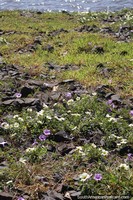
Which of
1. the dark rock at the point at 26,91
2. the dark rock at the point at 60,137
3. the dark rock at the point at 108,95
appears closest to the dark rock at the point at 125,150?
the dark rock at the point at 60,137

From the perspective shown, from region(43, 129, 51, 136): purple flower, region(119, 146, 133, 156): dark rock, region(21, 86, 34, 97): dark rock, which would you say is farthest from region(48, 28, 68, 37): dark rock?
region(119, 146, 133, 156): dark rock

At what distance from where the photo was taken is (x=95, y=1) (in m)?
44.4

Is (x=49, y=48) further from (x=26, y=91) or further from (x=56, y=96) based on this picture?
(x=56, y=96)

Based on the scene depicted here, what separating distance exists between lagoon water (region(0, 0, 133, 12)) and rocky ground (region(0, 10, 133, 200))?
25199 millimetres

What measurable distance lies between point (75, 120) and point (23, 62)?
20.8ft

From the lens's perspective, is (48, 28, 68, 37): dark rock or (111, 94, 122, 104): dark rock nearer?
(111, 94, 122, 104): dark rock

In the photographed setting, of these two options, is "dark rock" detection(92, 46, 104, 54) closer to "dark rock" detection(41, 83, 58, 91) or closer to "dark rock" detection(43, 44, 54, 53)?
"dark rock" detection(43, 44, 54, 53)

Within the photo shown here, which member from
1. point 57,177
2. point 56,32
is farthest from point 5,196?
point 56,32

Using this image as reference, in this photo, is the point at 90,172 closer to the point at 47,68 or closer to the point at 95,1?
the point at 47,68

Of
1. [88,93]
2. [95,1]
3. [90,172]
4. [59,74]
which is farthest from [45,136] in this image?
[95,1]

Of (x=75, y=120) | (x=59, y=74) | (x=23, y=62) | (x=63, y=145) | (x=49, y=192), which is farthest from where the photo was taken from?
(x=23, y=62)

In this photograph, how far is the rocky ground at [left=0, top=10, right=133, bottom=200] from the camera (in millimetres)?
6289

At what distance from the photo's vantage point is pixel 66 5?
4341 centimetres

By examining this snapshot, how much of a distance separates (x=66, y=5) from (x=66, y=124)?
36.8m
